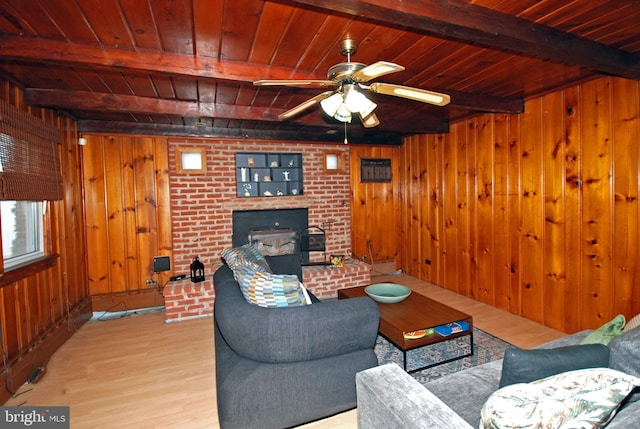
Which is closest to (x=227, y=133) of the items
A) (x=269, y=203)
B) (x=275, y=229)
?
(x=269, y=203)

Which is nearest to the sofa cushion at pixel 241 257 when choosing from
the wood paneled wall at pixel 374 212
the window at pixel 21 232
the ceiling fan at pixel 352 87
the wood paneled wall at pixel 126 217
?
the ceiling fan at pixel 352 87

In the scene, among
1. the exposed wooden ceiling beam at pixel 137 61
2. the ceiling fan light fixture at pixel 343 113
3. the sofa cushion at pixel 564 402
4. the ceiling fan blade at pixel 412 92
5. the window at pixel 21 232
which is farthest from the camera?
the window at pixel 21 232

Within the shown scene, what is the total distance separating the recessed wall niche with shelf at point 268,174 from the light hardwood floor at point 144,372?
6.28ft

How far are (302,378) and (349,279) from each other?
2721mm

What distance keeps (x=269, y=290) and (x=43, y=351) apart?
230cm

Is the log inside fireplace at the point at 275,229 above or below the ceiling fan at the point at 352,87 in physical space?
below

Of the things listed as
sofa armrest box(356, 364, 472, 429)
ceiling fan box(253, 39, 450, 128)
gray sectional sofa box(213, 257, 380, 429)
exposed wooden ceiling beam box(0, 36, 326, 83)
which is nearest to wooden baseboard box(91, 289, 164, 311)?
gray sectional sofa box(213, 257, 380, 429)

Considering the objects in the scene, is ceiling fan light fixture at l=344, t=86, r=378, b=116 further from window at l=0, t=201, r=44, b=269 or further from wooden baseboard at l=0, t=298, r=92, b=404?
wooden baseboard at l=0, t=298, r=92, b=404

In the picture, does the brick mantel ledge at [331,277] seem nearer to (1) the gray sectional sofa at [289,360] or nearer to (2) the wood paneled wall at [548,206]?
(2) the wood paneled wall at [548,206]

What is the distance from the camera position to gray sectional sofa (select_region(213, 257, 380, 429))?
1.60 metres

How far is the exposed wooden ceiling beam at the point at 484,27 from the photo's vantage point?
1.39 meters

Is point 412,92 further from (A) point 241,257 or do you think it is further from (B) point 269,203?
(B) point 269,203

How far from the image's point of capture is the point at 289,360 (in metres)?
1.70

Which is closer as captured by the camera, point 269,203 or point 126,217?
point 126,217
